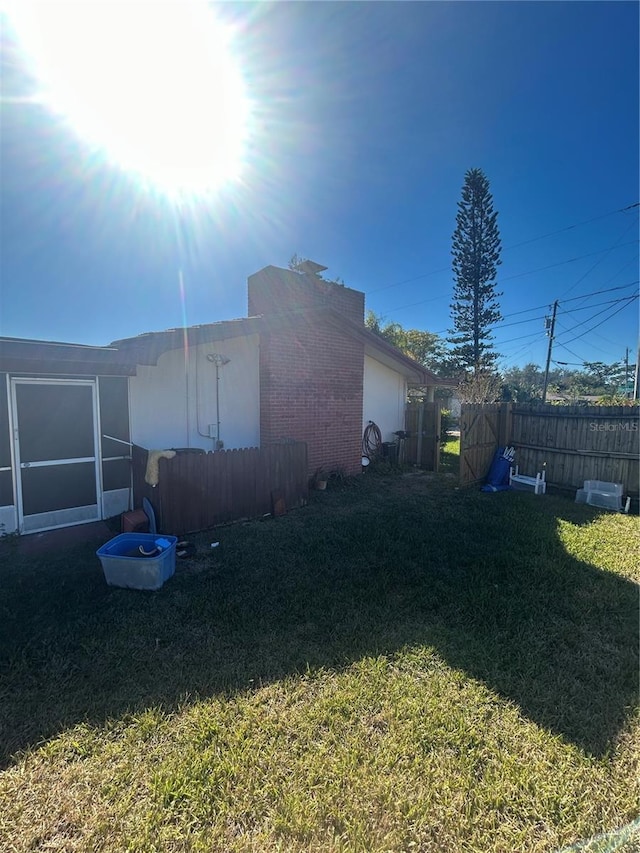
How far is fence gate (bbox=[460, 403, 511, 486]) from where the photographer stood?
27.3ft

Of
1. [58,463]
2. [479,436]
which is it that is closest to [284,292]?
[58,463]

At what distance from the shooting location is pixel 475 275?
25.7 m

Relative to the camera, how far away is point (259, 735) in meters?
2.21

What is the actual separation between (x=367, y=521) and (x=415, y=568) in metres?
1.70

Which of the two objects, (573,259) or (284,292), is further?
(573,259)

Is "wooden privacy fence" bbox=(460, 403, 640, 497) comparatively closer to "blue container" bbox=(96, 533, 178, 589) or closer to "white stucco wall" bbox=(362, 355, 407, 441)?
"white stucco wall" bbox=(362, 355, 407, 441)

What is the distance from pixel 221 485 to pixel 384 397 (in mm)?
6305

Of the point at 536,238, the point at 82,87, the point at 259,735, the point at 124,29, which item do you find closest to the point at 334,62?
the point at 124,29

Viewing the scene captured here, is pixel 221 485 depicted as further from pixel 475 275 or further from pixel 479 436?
pixel 475 275

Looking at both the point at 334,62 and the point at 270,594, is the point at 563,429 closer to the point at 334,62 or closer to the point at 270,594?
the point at 270,594

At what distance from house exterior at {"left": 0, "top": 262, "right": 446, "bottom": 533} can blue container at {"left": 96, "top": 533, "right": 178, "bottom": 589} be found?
7.82 ft

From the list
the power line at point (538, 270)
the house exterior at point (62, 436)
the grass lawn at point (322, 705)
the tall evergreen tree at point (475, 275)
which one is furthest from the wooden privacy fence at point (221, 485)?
the tall evergreen tree at point (475, 275)

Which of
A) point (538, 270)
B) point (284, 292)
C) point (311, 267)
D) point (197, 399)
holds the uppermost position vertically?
point (538, 270)

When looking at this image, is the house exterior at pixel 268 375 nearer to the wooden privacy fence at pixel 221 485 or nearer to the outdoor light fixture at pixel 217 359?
the outdoor light fixture at pixel 217 359
